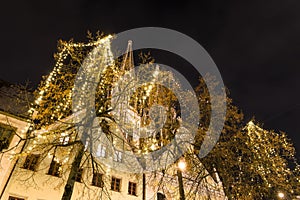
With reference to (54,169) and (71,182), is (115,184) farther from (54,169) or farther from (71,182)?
(71,182)

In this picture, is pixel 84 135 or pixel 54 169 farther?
pixel 54 169

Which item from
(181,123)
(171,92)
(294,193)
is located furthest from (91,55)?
(294,193)

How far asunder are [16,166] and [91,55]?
834 centimetres

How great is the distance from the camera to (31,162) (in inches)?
602

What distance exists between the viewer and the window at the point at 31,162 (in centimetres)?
1499

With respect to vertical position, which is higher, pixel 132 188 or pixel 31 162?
pixel 31 162

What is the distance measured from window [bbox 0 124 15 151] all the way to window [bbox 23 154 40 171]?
5.11 feet

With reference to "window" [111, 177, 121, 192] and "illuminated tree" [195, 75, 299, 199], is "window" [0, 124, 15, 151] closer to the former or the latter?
"window" [111, 177, 121, 192]

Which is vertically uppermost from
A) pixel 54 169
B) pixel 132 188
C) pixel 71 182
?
pixel 54 169

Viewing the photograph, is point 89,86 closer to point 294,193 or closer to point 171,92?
point 171,92

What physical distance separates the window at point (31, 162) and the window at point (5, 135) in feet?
5.11

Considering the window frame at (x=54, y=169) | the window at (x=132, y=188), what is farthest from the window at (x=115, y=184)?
the window frame at (x=54, y=169)

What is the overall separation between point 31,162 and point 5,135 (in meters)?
2.45

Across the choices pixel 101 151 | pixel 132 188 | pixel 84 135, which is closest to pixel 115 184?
→ pixel 132 188
